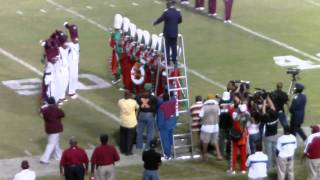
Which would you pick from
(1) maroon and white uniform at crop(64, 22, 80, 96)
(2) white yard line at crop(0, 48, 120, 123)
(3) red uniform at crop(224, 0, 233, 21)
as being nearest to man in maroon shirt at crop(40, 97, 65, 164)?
(2) white yard line at crop(0, 48, 120, 123)

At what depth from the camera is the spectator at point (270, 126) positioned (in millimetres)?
18141

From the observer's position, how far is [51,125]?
1839 cm

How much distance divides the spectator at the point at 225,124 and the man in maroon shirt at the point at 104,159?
3.09 metres

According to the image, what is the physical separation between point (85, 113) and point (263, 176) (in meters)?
6.13

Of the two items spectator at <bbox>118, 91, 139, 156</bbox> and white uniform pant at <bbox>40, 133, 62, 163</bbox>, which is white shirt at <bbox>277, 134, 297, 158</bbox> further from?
white uniform pant at <bbox>40, 133, 62, 163</bbox>

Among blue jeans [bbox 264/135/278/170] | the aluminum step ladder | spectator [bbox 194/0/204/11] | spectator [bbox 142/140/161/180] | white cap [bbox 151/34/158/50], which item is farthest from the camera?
spectator [bbox 194/0/204/11]

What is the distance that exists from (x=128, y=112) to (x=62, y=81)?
3.75m

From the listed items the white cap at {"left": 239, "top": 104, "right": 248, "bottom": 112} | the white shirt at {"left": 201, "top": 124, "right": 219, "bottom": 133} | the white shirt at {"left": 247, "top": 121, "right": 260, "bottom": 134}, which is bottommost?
the white shirt at {"left": 201, "top": 124, "right": 219, "bottom": 133}

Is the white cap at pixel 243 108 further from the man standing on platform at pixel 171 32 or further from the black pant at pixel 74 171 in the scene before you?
the black pant at pixel 74 171

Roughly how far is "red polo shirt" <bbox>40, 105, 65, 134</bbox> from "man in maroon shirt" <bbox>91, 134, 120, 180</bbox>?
202 centimetres

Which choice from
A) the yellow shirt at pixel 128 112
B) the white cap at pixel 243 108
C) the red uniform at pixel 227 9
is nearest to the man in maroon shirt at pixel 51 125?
the yellow shirt at pixel 128 112

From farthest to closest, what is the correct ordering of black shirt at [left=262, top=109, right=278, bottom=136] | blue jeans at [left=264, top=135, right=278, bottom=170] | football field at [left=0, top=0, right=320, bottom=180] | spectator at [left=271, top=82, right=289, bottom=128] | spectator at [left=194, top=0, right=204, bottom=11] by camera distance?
1. spectator at [left=194, top=0, right=204, bottom=11]
2. football field at [left=0, top=0, right=320, bottom=180]
3. spectator at [left=271, top=82, right=289, bottom=128]
4. blue jeans at [left=264, top=135, right=278, bottom=170]
5. black shirt at [left=262, top=109, right=278, bottom=136]

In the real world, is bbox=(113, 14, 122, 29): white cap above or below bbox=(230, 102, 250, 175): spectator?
above

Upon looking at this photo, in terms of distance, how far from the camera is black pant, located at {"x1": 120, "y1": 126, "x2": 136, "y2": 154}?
62.1 feet
